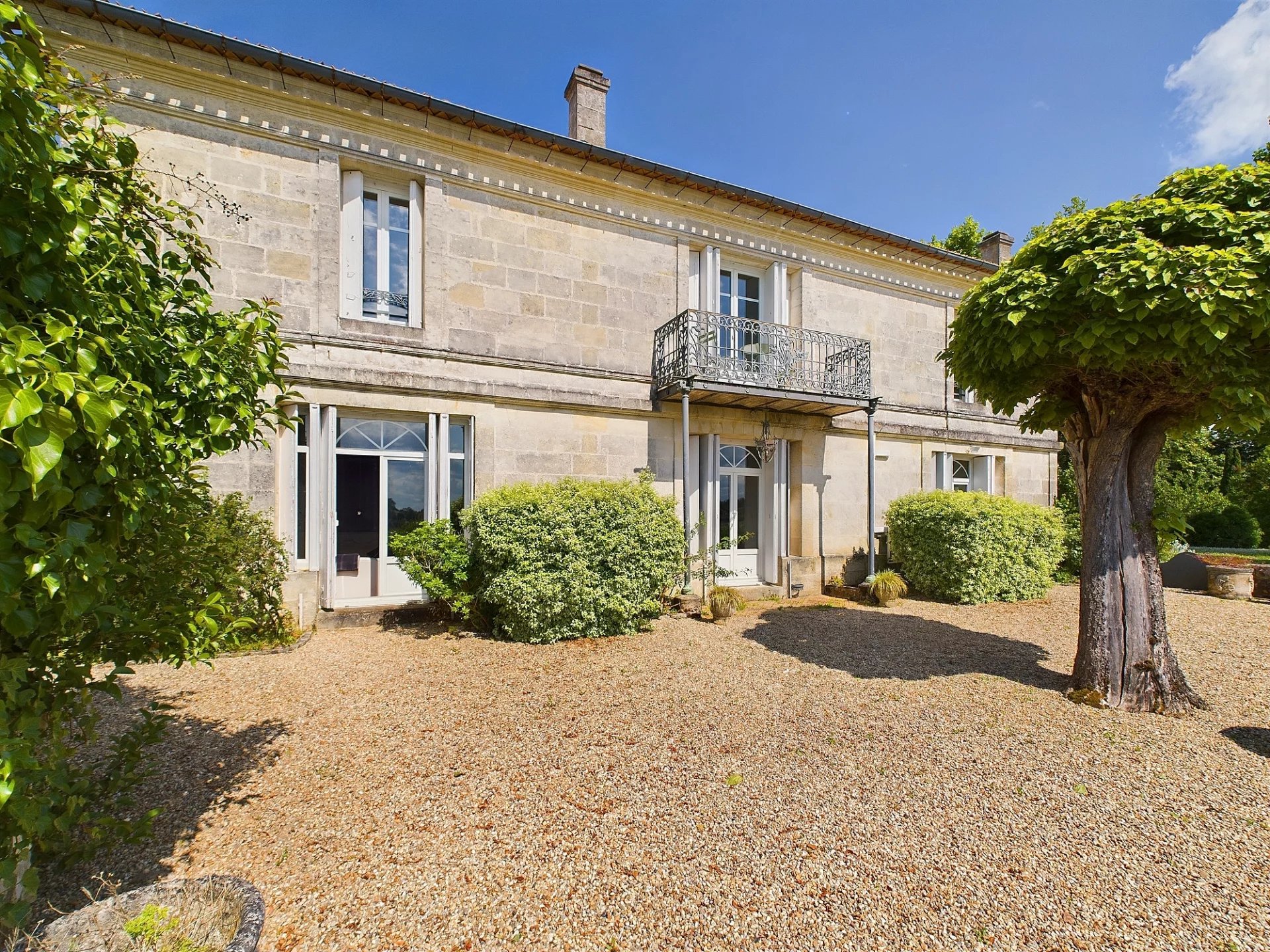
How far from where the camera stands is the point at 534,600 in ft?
21.1

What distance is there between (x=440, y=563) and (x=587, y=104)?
784 cm

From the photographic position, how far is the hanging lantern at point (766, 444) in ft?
32.8

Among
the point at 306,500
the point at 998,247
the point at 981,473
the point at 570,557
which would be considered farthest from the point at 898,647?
the point at 998,247

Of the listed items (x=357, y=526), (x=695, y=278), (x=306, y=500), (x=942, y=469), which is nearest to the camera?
(x=306, y=500)

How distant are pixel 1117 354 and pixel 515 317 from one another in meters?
6.98

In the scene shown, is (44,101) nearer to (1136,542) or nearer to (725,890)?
(725,890)

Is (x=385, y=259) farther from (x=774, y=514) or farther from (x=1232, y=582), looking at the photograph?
(x=1232, y=582)

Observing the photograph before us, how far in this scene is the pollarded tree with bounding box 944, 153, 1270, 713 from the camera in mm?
3736

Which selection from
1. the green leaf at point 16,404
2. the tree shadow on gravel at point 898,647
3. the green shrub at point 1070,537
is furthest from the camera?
the green shrub at point 1070,537

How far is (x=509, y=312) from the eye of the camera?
8383 millimetres

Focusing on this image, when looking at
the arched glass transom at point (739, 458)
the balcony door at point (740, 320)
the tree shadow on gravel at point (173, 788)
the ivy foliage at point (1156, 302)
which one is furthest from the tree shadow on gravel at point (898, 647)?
the tree shadow on gravel at point (173, 788)

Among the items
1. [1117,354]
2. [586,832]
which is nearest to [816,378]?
[1117,354]

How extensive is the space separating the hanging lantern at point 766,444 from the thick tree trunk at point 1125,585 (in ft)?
17.4

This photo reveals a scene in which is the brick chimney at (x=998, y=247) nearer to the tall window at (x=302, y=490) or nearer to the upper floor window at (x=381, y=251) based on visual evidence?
the upper floor window at (x=381, y=251)
